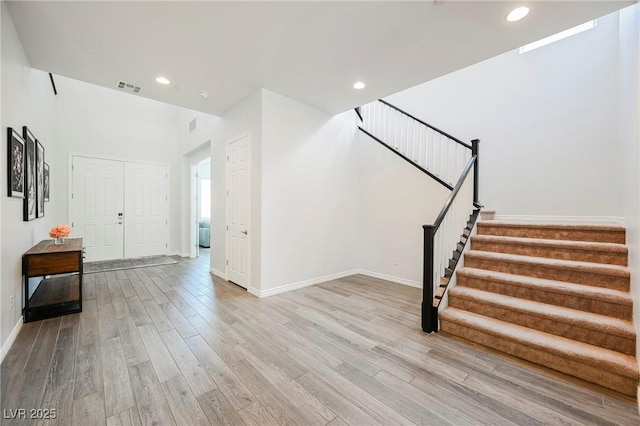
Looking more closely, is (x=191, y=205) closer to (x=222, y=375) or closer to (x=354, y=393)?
(x=222, y=375)

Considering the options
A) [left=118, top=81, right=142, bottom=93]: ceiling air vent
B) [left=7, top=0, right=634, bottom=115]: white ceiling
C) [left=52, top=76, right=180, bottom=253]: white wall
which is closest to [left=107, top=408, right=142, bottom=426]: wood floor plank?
[left=7, top=0, right=634, bottom=115]: white ceiling

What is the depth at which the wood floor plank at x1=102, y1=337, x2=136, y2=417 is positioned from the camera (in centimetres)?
159

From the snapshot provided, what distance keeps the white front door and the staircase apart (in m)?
2.80

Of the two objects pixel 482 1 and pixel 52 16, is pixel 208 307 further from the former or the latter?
pixel 482 1

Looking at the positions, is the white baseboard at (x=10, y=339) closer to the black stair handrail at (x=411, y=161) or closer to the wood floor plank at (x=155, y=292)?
the wood floor plank at (x=155, y=292)

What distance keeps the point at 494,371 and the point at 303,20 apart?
327 cm

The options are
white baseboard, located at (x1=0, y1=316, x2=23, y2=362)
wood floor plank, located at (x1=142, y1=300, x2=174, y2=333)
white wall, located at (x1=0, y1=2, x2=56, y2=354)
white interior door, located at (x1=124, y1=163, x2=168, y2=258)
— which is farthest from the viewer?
white interior door, located at (x1=124, y1=163, x2=168, y2=258)

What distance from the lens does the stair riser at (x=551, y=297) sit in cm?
207

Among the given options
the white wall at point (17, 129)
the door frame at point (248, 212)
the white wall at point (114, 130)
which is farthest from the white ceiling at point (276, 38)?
the white wall at point (114, 130)

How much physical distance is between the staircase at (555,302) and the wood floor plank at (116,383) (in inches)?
104

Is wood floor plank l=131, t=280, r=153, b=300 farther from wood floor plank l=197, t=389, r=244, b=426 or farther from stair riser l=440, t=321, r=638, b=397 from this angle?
stair riser l=440, t=321, r=638, b=397

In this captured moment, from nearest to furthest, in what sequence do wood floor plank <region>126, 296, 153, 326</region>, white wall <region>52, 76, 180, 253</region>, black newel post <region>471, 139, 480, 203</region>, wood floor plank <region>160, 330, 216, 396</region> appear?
wood floor plank <region>160, 330, 216, 396</region>, wood floor plank <region>126, 296, 153, 326</region>, black newel post <region>471, 139, 480, 203</region>, white wall <region>52, 76, 180, 253</region>

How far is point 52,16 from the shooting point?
88.0 inches

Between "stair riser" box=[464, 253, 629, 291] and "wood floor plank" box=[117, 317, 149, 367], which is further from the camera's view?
"stair riser" box=[464, 253, 629, 291]
